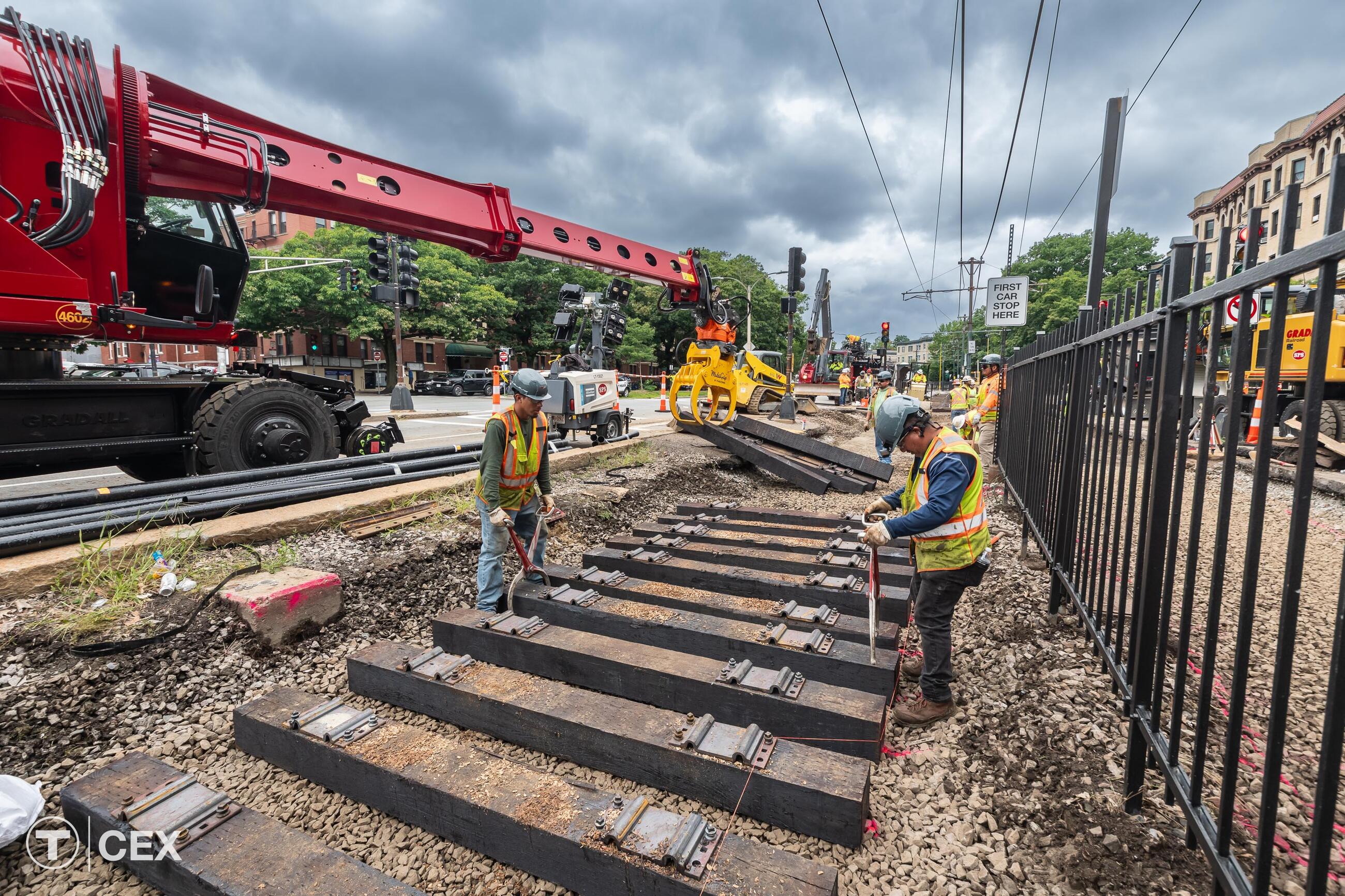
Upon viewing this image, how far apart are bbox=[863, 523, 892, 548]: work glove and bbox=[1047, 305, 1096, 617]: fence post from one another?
76.5 inches

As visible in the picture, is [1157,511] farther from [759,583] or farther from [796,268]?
[796,268]

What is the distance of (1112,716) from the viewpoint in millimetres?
3143

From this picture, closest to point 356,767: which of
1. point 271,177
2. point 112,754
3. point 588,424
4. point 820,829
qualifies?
point 112,754

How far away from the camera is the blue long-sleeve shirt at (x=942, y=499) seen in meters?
3.13

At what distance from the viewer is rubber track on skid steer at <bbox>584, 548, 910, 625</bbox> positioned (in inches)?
161

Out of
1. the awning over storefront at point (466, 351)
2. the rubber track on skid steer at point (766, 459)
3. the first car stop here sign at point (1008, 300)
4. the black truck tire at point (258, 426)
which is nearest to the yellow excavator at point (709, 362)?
the rubber track on skid steer at point (766, 459)

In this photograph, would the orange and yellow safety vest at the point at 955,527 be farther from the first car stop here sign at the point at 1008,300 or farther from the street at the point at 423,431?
the first car stop here sign at the point at 1008,300

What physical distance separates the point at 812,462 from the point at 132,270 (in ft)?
28.1

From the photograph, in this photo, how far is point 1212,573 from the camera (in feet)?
6.37

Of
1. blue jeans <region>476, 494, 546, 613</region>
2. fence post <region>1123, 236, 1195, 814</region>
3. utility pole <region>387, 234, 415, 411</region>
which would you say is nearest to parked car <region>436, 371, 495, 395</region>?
utility pole <region>387, 234, 415, 411</region>

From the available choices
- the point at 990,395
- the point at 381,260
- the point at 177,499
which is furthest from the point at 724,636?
the point at 381,260

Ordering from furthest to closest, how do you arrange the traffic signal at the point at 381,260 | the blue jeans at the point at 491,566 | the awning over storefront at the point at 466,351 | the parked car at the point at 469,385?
the awning over storefront at the point at 466,351 → the parked car at the point at 469,385 → the traffic signal at the point at 381,260 → the blue jeans at the point at 491,566

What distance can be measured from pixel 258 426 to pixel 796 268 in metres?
12.4

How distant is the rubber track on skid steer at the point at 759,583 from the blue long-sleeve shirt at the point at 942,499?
106cm
